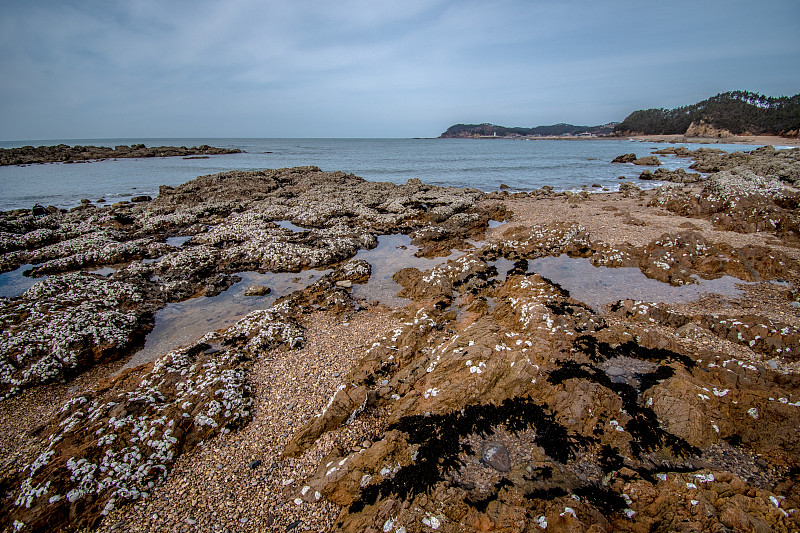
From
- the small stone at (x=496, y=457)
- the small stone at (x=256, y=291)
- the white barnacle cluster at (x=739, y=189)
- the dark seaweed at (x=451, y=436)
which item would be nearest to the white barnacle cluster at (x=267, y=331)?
the small stone at (x=256, y=291)

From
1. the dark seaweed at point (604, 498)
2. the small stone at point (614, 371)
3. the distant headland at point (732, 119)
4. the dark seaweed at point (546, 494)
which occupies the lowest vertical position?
the dark seaweed at point (546, 494)

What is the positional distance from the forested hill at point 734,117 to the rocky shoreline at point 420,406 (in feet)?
436

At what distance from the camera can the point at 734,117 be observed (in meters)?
117

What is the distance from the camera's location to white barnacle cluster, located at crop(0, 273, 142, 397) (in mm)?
9195

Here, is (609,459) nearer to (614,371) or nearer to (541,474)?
(541,474)

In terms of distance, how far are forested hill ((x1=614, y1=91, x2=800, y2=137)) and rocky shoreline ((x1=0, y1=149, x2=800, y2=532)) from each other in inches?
5236

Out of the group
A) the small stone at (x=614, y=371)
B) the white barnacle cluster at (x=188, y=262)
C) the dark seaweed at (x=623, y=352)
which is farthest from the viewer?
the white barnacle cluster at (x=188, y=262)

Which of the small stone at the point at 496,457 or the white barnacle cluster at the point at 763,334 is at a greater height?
the white barnacle cluster at the point at 763,334

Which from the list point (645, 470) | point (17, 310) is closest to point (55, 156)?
point (17, 310)

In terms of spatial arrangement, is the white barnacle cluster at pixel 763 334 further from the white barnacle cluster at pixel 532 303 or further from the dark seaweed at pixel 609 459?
the dark seaweed at pixel 609 459

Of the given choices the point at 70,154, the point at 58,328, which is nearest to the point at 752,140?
the point at 58,328

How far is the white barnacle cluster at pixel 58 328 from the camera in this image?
9.20 meters

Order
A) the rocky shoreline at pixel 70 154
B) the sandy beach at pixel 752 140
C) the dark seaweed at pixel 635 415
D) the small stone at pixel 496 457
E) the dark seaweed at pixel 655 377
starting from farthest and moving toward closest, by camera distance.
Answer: the sandy beach at pixel 752 140 < the rocky shoreline at pixel 70 154 < the dark seaweed at pixel 655 377 < the dark seaweed at pixel 635 415 < the small stone at pixel 496 457

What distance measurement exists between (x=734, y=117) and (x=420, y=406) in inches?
6671
